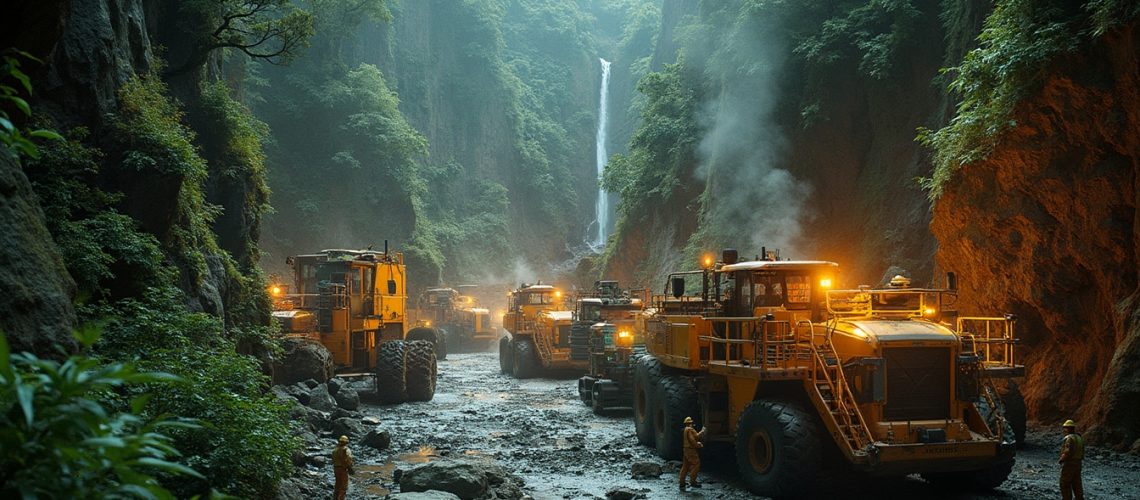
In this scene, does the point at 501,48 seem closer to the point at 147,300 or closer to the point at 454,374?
the point at 454,374

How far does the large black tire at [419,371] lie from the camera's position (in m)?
18.9

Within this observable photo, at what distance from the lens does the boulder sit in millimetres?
16500

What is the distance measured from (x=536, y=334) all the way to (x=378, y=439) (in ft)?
41.7

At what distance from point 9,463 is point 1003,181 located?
15.2 m

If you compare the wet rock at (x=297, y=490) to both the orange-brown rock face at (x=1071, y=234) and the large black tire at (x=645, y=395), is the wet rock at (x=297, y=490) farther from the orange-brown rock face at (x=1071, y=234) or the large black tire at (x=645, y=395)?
the orange-brown rock face at (x=1071, y=234)

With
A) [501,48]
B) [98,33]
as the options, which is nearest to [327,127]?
[501,48]

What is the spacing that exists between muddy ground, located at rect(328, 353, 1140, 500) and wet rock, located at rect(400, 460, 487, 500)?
1.67 ft

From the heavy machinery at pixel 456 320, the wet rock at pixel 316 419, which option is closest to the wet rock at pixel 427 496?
the wet rock at pixel 316 419

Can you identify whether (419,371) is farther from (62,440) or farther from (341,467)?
(62,440)

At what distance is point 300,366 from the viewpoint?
16562mm

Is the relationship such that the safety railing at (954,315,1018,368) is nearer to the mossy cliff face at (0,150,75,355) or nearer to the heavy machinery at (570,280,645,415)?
the heavy machinery at (570,280,645,415)

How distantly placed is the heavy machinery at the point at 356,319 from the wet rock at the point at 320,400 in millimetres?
1880

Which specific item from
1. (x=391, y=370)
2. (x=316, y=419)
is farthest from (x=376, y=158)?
(x=316, y=419)

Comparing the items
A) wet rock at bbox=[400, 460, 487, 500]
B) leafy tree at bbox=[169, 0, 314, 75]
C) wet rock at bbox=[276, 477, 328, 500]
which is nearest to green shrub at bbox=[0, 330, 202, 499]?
wet rock at bbox=[276, 477, 328, 500]
